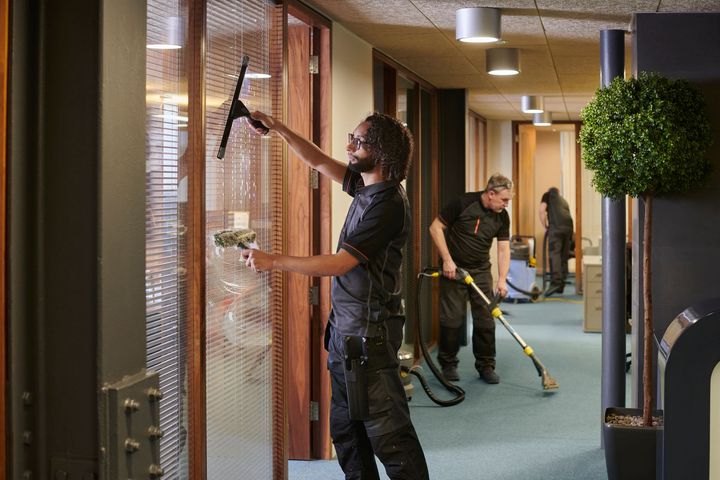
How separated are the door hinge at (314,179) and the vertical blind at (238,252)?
2.17ft

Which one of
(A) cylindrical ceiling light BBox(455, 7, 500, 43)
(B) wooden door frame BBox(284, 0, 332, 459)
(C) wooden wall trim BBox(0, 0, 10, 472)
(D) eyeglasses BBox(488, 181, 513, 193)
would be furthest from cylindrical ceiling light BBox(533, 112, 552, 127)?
(C) wooden wall trim BBox(0, 0, 10, 472)

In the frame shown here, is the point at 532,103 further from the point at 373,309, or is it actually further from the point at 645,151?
the point at 373,309

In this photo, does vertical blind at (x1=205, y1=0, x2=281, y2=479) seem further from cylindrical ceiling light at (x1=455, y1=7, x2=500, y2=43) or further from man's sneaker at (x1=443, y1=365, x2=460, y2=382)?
man's sneaker at (x1=443, y1=365, x2=460, y2=382)

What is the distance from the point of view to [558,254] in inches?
468

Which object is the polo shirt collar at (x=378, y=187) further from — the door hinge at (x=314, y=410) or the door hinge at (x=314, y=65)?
the door hinge at (x=314, y=410)

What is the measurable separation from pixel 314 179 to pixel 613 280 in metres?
1.62

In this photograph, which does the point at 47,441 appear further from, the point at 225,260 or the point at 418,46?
the point at 418,46

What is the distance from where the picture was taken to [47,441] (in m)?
1.71

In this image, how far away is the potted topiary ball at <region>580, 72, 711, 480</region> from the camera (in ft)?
12.5

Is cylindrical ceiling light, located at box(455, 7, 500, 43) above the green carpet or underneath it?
above

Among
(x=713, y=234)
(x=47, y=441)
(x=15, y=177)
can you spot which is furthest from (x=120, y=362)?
(x=713, y=234)

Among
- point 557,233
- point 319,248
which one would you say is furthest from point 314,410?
point 557,233

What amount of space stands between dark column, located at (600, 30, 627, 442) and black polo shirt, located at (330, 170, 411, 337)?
182 cm

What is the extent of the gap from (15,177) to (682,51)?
3446mm
